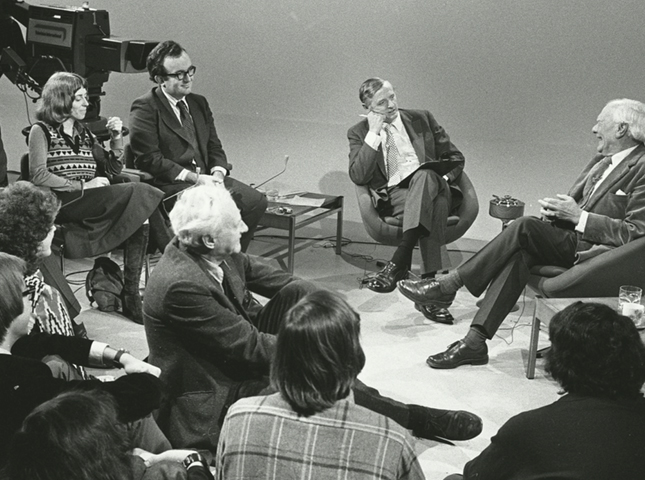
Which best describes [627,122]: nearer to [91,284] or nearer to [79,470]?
[91,284]

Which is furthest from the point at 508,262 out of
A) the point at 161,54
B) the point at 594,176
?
the point at 161,54

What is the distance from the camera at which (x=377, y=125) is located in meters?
4.89

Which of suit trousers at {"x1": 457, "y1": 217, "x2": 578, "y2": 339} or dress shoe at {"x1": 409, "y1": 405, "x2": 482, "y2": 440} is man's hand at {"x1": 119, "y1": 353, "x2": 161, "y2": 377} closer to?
dress shoe at {"x1": 409, "y1": 405, "x2": 482, "y2": 440}

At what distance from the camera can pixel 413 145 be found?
202 inches

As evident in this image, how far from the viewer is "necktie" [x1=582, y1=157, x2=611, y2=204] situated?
4.23 meters

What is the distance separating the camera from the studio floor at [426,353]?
343 centimetres

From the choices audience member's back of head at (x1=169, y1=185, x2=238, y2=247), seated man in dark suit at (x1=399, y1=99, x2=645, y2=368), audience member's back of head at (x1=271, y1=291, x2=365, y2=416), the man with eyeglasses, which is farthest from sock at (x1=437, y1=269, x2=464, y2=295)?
audience member's back of head at (x1=271, y1=291, x2=365, y2=416)

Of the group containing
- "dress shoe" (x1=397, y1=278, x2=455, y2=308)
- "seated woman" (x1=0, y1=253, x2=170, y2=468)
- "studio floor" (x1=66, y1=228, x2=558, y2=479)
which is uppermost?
"seated woman" (x1=0, y1=253, x2=170, y2=468)

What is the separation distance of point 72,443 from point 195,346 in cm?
112

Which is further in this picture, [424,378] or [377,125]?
[377,125]

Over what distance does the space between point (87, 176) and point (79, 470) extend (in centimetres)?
301

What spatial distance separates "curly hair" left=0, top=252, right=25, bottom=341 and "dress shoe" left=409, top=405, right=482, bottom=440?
1.46 m

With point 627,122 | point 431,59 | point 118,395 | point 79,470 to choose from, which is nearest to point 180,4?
point 431,59

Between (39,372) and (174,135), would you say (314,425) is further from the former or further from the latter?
(174,135)
